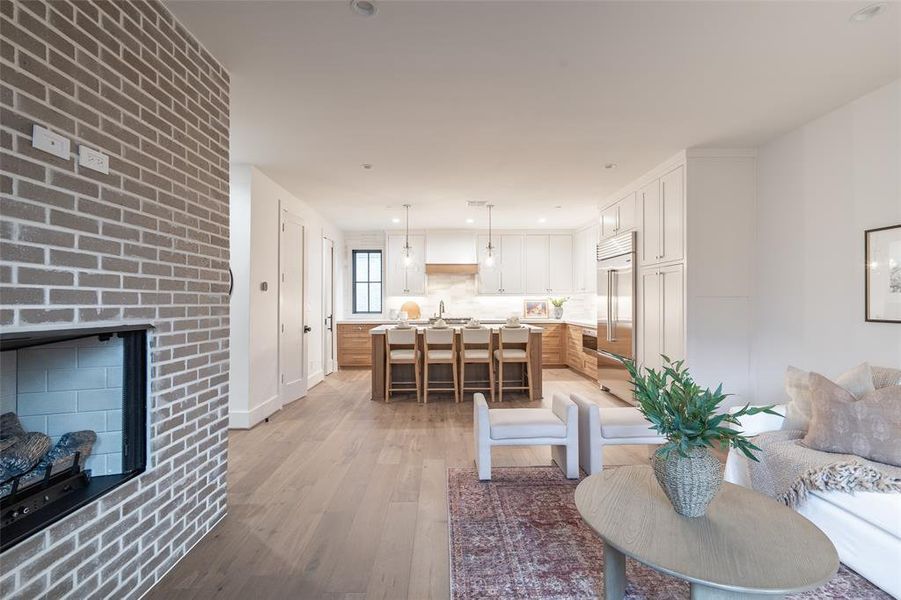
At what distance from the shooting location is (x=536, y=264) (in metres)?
7.63

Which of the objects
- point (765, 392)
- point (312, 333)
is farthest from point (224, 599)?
point (312, 333)

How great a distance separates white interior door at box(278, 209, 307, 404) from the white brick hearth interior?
3.01 m

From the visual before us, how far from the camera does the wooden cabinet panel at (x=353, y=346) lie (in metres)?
7.31

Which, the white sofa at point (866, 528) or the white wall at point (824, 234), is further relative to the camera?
the white wall at point (824, 234)

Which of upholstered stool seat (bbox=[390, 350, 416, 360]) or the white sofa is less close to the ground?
upholstered stool seat (bbox=[390, 350, 416, 360])

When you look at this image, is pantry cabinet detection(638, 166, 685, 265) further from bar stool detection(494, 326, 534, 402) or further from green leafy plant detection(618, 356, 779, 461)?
green leafy plant detection(618, 356, 779, 461)

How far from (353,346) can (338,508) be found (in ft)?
16.3

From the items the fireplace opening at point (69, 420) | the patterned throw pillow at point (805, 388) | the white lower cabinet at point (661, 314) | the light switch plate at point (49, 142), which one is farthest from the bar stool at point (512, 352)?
the light switch plate at point (49, 142)

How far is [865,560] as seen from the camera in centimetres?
178

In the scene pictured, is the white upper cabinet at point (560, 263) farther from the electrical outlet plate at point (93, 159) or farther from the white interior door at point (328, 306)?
the electrical outlet plate at point (93, 159)

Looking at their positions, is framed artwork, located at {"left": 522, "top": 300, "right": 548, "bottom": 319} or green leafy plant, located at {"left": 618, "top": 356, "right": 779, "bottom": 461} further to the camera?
framed artwork, located at {"left": 522, "top": 300, "right": 548, "bottom": 319}

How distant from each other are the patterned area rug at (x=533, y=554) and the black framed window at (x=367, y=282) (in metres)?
5.48

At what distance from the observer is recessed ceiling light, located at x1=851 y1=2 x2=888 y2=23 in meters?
A: 1.89

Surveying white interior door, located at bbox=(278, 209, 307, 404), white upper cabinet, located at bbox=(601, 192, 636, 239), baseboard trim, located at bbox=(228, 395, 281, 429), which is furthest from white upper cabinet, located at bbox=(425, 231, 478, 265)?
baseboard trim, located at bbox=(228, 395, 281, 429)
